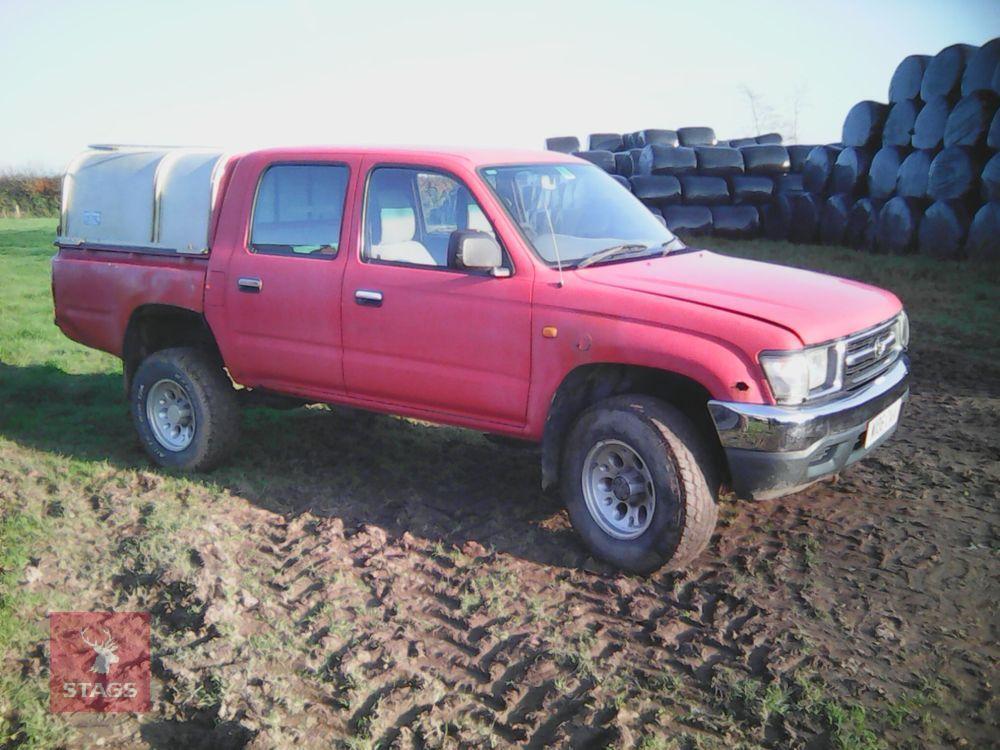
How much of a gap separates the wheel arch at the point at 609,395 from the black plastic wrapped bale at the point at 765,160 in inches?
490

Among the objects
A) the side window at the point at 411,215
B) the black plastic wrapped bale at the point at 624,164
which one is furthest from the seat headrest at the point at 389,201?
the black plastic wrapped bale at the point at 624,164

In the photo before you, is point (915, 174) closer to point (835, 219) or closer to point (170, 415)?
point (835, 219)

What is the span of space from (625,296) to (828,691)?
73.4 inches

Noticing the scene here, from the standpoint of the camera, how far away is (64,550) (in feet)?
14.8

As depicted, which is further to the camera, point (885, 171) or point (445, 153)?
point (885, 171)

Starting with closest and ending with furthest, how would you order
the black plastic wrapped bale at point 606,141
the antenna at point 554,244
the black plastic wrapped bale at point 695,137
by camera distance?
the antenna at point 554,244 → the black plastic wrapped bale at point 695,137 → the black plastic wrapped bale at point 606,141

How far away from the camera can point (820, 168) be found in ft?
48.4

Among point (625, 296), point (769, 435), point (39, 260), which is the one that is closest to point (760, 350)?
point (769, 435)

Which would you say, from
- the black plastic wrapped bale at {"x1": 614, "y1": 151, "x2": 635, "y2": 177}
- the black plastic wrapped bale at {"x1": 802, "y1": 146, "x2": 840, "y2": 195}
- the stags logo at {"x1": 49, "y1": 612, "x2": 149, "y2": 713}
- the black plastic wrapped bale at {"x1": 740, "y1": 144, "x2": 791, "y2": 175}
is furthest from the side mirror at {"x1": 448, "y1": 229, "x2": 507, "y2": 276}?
the black plastic wrapped bale at {"x1": 740, "y1": 144, "x2": 791, "y2": 175}

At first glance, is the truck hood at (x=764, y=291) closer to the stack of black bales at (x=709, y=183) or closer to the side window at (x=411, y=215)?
the side window at (x=411, y=215)

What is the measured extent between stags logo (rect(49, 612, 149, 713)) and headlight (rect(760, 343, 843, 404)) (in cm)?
283

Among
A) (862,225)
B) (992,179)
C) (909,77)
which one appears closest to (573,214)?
(992,179)

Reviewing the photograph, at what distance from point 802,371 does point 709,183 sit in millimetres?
12250

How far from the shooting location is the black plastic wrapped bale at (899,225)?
12.8 meters
